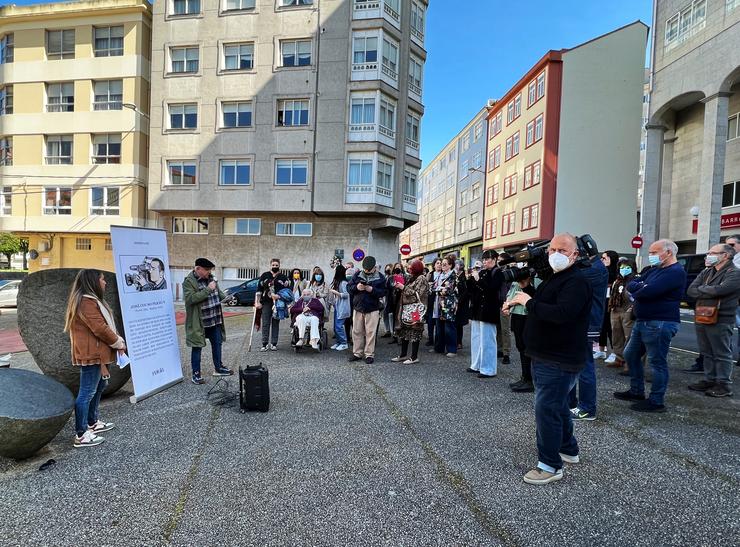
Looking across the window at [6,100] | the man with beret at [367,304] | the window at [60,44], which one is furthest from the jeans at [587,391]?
the window at [6,100]

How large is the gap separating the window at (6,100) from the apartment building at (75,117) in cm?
21

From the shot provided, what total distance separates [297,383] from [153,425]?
213cm

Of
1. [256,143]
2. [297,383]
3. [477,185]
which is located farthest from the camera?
[477,185]

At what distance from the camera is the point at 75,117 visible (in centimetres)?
2428

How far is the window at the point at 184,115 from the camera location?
77.5ft

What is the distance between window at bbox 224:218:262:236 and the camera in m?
24.3

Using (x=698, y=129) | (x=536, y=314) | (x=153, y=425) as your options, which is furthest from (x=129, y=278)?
A: (x=698, y=129)

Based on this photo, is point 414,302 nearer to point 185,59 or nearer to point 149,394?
point 149,394

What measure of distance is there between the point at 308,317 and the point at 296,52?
64.4 ft

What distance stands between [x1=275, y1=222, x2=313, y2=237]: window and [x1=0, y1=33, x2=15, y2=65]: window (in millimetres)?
19787

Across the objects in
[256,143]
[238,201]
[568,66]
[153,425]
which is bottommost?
[153,425]

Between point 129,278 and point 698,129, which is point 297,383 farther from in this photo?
point 698,129

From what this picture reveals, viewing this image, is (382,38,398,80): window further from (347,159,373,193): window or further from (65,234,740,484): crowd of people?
(65,234,740,484): crowd of people

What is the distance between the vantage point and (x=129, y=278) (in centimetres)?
552
